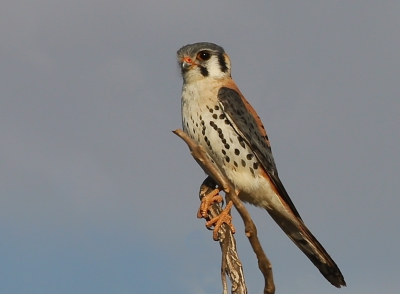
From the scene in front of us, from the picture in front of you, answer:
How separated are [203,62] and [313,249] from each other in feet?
7.02

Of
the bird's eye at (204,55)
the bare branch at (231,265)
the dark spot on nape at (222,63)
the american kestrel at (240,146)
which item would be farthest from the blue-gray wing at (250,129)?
the bare branch at (231,265)

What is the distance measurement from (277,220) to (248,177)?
0.70 m

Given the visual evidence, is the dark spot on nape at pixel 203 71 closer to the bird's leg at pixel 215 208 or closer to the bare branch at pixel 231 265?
the bird's leg at pixel 215 208

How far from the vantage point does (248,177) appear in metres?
6.05

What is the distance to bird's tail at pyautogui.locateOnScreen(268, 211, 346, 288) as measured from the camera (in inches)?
232

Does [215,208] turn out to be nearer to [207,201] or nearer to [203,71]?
[207,201]

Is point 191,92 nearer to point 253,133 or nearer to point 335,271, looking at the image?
point 253,133

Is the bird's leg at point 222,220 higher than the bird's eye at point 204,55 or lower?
lower

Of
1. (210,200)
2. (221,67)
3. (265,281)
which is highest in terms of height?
(221,67)

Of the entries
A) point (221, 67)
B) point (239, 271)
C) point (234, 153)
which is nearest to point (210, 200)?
point (234, 153)

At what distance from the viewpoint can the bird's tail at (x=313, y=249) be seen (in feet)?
19.3

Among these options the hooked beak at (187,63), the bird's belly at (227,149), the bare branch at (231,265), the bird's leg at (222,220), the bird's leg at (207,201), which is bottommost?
the bare branch at (231,265)

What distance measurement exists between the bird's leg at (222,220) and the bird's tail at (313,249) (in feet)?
4.14

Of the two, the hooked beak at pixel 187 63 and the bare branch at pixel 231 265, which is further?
the hooked beak at pixel 187 63
